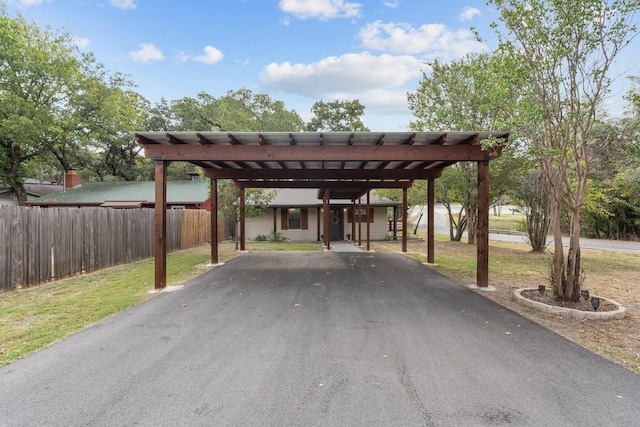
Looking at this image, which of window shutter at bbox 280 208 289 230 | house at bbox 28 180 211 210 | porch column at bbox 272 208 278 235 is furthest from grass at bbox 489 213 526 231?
house at bbox 28 180 211 210

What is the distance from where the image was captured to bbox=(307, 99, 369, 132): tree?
1264 inches

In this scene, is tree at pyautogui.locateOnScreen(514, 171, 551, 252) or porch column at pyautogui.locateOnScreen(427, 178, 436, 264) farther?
tree at pyautogui.locateOnScreen(514, 171, 551, 252)

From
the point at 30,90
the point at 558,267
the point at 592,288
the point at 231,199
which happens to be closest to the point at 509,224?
the point at 592,288

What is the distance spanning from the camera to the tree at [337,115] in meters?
32.1

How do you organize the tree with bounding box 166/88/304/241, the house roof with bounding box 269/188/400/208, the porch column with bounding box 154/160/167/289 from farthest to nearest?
1. the tree with bounding box 166/88/304/241
2. the house roof with bounding box 269/188/400/208
3. the porch column with bounding box 154/160/167/289

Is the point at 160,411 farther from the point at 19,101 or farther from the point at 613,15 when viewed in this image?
the point at 19,101

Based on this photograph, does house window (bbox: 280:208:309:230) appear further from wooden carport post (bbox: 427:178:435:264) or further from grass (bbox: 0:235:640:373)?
wooden carport post (bbox: 427:178:435:264)

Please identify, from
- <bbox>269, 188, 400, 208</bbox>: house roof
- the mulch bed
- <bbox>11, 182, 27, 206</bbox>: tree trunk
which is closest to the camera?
the mulch bed

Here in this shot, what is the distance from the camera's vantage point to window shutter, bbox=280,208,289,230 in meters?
19.4

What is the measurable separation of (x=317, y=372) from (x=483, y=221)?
5282 mm

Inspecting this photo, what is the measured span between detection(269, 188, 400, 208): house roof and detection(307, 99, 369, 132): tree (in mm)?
13574

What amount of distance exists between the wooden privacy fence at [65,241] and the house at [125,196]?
861 centimetres

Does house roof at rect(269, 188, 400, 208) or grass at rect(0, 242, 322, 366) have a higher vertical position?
house roof at rect(269, 188, 400, 208)

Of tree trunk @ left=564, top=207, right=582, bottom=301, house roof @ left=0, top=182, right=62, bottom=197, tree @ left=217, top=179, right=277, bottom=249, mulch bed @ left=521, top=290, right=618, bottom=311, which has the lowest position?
mulch bed @ left=521, top=290, right=618, bottom=311
